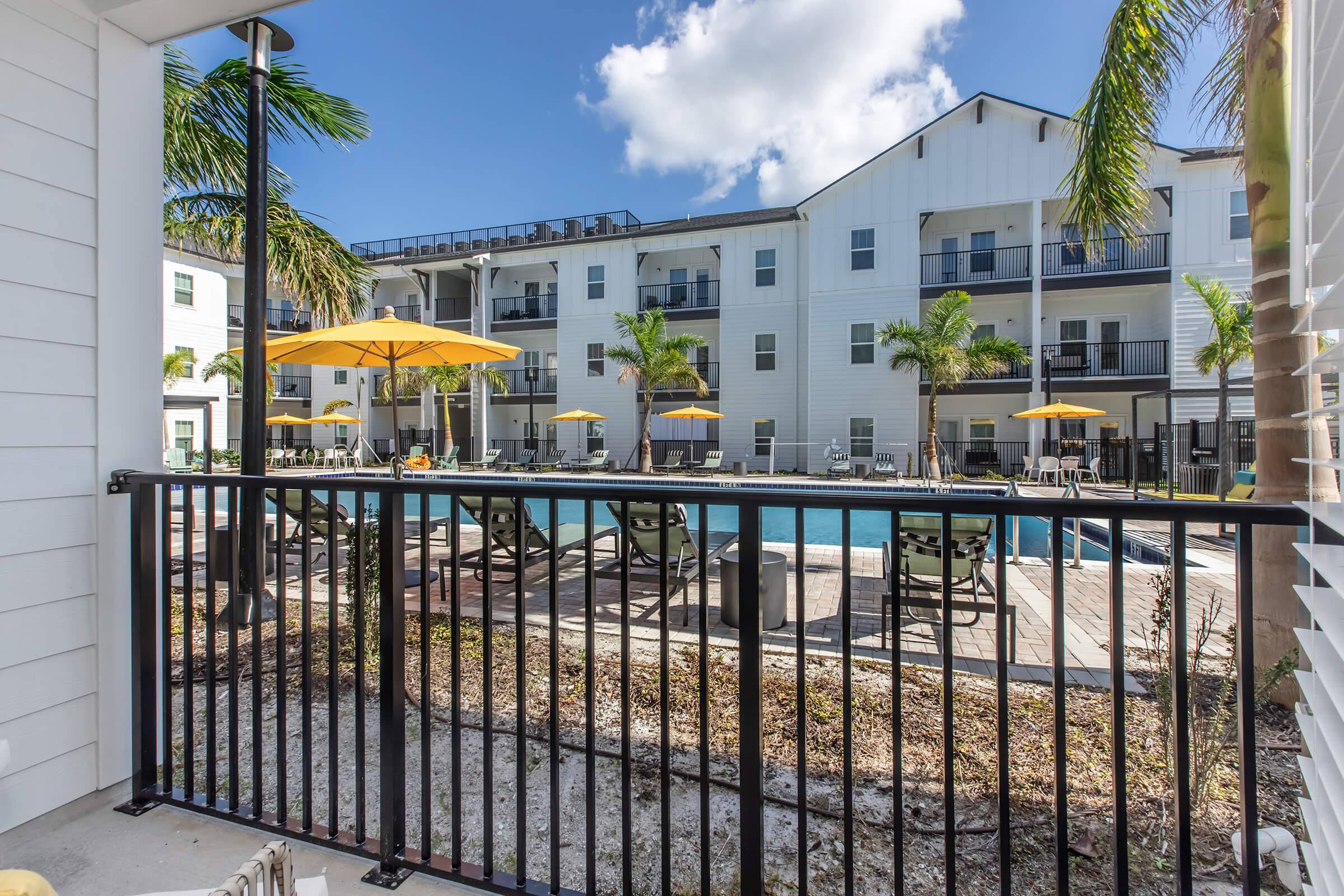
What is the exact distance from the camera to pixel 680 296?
Answer: 22.2m

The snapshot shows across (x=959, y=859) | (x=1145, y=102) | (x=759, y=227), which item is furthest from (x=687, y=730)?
(x=759, y=227)

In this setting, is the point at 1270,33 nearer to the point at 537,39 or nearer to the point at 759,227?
the point at 537,39

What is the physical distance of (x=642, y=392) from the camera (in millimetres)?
20328

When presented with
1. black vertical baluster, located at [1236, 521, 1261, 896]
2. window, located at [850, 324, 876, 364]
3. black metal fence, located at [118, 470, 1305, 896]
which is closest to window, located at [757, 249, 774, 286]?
window, located at [850, 324, 876, 364]

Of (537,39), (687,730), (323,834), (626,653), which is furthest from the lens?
(537,39)

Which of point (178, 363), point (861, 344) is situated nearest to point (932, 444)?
point (861, 344)

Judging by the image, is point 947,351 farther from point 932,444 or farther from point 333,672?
point 333,672

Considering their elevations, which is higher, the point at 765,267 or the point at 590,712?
the point at 765,267

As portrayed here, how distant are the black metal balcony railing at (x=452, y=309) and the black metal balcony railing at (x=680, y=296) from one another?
7.64 meters

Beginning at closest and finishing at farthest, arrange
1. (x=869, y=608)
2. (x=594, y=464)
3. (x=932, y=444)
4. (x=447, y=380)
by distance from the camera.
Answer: (x=869, y=608), (x=932, y=444), (x=594, y=464), (x=447, y=380)

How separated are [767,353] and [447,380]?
1186 cm

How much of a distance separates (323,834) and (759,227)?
20.9m

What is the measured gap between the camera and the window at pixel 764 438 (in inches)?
800

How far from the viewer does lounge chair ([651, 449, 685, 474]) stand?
2006 centimetres
